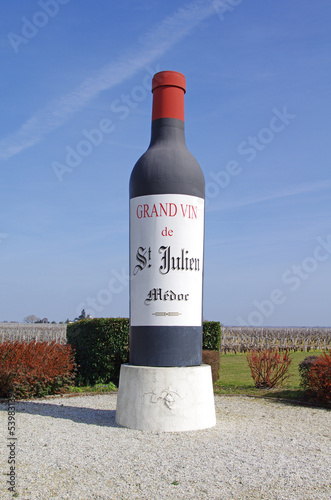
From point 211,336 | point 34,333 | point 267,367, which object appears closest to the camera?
point 267,367

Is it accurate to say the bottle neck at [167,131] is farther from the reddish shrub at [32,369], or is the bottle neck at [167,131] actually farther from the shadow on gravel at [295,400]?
the shadow on gravel at [295,400]

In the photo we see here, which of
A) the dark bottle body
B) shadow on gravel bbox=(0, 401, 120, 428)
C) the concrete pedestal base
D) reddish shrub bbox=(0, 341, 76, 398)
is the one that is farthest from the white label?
reddish shrub bbox=(0, 341, 76, 398)

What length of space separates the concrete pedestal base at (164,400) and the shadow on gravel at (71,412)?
0.66 m

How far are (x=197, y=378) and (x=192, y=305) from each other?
1.31m

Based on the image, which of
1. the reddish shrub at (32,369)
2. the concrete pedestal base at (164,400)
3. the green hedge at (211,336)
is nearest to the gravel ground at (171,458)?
the concrete pedestal base at (164,400)

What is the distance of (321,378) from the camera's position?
11.8 m

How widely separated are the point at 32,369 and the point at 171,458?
6.49m

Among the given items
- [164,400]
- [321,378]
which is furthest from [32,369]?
[321,378]

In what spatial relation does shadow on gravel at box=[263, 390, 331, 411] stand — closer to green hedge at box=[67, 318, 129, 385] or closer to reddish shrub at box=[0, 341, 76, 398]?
green hedge at box=[67, 318, 129, 385]

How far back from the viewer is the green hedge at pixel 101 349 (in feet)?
49.1

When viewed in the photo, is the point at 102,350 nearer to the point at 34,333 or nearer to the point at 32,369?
the point at 32,369

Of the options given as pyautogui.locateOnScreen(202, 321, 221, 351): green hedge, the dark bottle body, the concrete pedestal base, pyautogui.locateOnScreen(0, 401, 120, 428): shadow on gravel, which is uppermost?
the dark bottle body

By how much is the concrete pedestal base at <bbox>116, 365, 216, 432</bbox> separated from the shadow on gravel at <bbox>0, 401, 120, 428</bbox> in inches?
26.1

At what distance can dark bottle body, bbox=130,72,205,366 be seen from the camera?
939 cm
